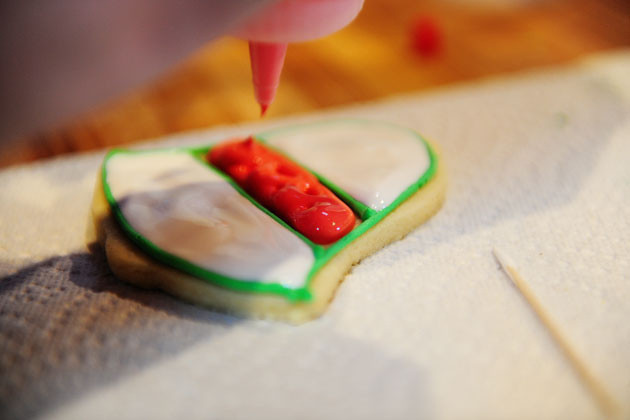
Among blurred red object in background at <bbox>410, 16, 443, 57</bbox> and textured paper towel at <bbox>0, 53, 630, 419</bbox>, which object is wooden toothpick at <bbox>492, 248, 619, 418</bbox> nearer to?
textured paper towel at <bbox>0, 53, 630, 419</bbox>

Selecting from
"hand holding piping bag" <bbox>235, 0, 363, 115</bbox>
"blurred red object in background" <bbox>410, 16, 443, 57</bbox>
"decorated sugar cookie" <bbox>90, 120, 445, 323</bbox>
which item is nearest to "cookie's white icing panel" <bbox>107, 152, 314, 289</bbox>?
"decorated sugar cookie" <bbox>90, 120, 445, 323</bbox>

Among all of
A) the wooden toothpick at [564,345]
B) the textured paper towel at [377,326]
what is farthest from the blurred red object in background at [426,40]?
the wooden toothpick at [564,345]

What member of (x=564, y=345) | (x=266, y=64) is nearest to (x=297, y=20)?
(x=266, y=64)

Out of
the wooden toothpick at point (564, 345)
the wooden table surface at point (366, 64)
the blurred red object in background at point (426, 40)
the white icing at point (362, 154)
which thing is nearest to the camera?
the wooden toothpick at point (564, 345)

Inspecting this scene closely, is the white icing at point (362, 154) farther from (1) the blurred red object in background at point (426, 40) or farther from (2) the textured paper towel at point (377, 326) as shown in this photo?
(1) the blurred red object in background at point (426, 40)

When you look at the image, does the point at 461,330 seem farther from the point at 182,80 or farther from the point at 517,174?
the point at 182,80

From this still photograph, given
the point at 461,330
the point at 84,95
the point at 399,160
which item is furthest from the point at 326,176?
the point at 84,95

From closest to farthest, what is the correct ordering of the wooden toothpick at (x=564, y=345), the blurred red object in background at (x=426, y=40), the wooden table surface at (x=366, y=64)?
the wooden toothpick at (x=564, y=345), the wooden table surface at (x=366, y=64), the blurred red object in background at (x=426, y=40)

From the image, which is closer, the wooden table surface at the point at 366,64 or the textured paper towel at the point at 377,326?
the textured paper towel at the point at 377,326

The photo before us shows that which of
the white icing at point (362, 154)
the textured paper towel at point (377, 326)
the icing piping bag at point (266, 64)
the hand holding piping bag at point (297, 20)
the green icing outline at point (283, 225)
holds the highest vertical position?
the hand holding piping bag at point (297, 20)
